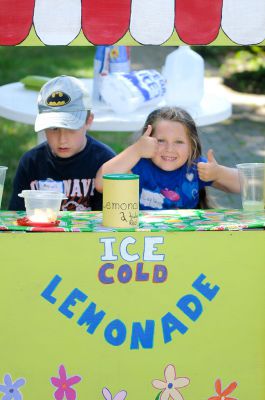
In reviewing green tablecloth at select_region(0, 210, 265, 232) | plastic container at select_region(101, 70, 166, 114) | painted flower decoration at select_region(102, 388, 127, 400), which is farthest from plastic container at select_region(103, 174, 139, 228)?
plastic container at select_region(101, 70, 166, 114)

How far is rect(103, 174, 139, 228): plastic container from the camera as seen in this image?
3.07 meters

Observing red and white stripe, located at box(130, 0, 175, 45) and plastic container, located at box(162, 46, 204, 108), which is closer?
red and white stripe, located at box(130, 0, 175, 45)

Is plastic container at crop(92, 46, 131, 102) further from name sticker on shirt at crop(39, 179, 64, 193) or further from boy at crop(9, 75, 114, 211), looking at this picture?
name sticker on shirt at crop(39, 179, 64, 193)

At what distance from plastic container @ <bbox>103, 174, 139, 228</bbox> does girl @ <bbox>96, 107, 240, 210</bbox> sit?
0.71 m

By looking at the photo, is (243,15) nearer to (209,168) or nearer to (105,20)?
(105,20)

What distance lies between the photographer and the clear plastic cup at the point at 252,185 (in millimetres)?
3369

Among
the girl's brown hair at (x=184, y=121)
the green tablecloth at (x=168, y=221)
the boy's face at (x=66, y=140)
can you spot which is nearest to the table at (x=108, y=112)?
the boy's face at (x=66, y=140)

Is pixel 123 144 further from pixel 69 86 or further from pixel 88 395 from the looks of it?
pixel 88 395

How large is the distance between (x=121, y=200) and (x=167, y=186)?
0.85m

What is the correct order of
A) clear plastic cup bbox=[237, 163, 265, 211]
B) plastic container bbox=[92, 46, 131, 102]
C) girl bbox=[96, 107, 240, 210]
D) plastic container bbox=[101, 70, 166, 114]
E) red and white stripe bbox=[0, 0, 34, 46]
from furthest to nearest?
plastic container bbox=[92, 46, 131, 102], plastic container bbox=[101, 70, 166, 114], girl bbox=[96, 107, 240, 210], clear plastic cup bbox=[237, 163, 265, 211], red and white stripe bbox=[0, 0, 34, 46]

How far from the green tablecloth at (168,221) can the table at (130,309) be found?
18 millimetres

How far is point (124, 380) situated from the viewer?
317 cm

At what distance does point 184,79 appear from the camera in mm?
5273

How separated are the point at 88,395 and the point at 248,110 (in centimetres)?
680
